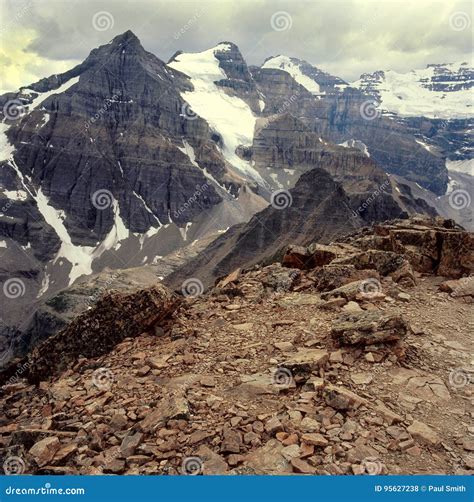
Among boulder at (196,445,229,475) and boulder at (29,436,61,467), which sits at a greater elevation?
boulder at (196,445,229,475)

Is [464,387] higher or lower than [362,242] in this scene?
lower

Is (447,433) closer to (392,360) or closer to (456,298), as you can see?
(392,360)

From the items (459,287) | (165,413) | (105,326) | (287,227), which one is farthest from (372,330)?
(287,227)

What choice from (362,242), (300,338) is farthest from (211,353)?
(362,242)

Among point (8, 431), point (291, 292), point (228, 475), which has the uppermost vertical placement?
point (291, 292)

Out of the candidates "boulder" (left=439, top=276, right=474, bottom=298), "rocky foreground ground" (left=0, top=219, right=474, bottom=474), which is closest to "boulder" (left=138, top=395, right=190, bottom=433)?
"rocky foreground ground" (left=0, top=219, right=474, bottom=474)

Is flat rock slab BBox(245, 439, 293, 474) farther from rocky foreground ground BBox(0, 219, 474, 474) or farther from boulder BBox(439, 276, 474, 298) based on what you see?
boulder BBox(439, 276, 474, 298)

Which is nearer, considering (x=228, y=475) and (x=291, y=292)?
(x=228, y=475)

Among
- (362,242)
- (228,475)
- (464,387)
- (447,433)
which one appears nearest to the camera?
(228,475)

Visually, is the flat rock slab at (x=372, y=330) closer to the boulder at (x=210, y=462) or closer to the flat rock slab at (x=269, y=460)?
the flat rock slab at (x=269, y=460)
